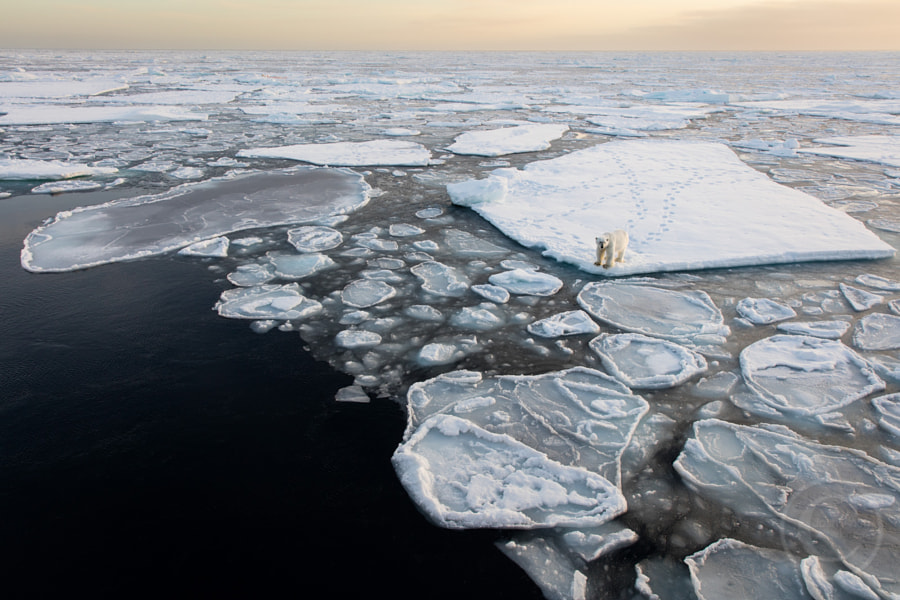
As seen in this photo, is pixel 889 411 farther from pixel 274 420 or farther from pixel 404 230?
pixel 404 230

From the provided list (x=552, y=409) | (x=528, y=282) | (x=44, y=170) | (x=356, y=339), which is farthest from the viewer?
(x=44, y=170)

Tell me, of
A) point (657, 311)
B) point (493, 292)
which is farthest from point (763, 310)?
point (493, 292)

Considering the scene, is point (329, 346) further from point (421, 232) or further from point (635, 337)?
point (421, 232)

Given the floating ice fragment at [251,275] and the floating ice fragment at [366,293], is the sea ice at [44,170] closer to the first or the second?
the floating ice fragment at [251,275]

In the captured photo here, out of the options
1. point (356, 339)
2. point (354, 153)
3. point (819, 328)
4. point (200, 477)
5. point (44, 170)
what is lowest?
point (200, 477)

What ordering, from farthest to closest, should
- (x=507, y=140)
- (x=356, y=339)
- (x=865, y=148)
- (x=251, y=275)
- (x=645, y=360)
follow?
(x=507, y=140) < (x=865, y=148) < (x=251, y=275) < (x=356, y=339) < (x=645, y=360)

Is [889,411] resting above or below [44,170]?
below

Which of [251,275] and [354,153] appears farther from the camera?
[354,153]

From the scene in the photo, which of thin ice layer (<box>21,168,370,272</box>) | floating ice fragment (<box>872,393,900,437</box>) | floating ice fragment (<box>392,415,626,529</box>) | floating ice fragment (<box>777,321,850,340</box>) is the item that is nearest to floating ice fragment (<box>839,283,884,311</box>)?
floating ice fragment (<box>777,321,850,340</box>)
